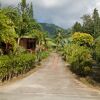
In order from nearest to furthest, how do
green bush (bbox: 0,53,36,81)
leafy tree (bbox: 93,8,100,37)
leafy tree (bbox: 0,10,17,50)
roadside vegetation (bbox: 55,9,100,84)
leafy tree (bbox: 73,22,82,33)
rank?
green bush (bbox: 0,53,36,81) < leafy tree (bbox: 0,10,17,50) < roadside vegetation (bbox: 55,9,100,84) < leafy tree (bbox: 93,8,100,37) < leafy tree (bbox: 73,22,82,33)

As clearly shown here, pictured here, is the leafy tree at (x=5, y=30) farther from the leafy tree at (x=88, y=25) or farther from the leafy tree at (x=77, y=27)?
the leafy tree at (x=77, y=27)

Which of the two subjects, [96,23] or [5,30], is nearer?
[5,30]

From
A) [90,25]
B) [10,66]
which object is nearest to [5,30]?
[10,66]

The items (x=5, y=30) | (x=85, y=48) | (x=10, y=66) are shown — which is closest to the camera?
(x=10, y=66)

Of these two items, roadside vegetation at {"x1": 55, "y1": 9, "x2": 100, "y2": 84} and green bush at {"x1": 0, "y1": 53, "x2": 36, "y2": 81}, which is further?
roadside vegetation at {"x1": 55, "y1": 9, "x2": 100, "y2": 84}

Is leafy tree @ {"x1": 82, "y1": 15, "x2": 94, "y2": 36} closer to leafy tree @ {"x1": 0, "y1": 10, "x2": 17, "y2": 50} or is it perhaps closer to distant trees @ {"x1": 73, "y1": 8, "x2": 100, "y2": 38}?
distant trees @ {"x1": 73, "y1": 8, "x2": 100, "y2": 38}

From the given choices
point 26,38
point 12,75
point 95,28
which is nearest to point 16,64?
point 12,75

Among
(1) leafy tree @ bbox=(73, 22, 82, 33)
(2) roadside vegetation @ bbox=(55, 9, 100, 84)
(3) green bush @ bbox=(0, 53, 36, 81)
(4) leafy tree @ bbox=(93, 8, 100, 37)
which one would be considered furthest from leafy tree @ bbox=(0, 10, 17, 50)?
(1) leafy tree @ bbox=(73, 22, 82, 33)

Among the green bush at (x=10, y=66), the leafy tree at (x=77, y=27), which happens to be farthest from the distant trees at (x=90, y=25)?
the green bush at (x=10, y=66)

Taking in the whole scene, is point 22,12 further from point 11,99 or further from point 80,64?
point 11,99

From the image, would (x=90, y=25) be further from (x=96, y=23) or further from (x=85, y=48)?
(x=85, y=48)

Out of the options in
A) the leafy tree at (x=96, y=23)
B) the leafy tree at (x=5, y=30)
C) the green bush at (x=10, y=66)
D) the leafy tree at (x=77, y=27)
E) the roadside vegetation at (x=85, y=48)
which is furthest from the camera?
the leafy tree at (x=77, y=27)

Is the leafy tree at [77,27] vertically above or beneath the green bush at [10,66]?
above

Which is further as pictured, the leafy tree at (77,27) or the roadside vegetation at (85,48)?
the leafy tree at (77,27)
